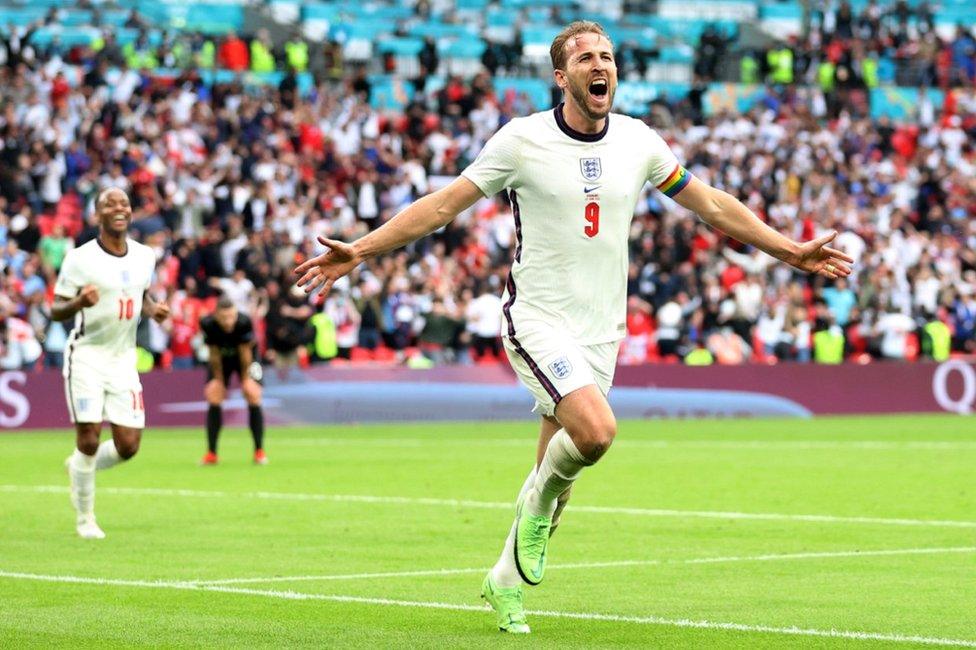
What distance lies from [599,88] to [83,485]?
21.9 feet

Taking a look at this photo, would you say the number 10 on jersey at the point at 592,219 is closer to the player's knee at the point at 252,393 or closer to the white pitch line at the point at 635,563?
the white pitch line at the point at 635,563

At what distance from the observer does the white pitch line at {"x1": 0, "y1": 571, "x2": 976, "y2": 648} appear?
8344mm

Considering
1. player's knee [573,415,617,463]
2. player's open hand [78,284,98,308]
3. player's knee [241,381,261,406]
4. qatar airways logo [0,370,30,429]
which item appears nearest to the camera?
player's knee [573,415,617,463]

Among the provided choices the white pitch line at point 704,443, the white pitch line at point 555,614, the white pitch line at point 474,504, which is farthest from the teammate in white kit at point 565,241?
the white pitch line at point 704,443

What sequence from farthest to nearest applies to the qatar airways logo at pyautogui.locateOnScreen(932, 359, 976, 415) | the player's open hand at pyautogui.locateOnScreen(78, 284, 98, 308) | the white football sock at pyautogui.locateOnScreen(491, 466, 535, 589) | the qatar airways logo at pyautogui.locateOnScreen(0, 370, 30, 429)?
the qatar airways logo at pyautogui.locateOnScreen(932, 359, 976, 415) → the qatar airways logo at pyautogui.locateOnScreen(0, 370, 30, 429) → the player's open hand at pyautogui.locateOnScreen(78, 284, 98, 308) → the white football sock at pyautogui.locateOnScreen(491, 466, 535, 589)

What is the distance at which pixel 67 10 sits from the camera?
38906mm

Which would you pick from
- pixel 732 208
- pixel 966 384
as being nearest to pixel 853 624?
pixel 732 208

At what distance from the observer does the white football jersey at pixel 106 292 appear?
13789 millimetres

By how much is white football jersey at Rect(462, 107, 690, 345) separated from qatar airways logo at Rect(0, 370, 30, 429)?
66.3ft

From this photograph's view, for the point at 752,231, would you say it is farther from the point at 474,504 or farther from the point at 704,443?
the point at 704,443

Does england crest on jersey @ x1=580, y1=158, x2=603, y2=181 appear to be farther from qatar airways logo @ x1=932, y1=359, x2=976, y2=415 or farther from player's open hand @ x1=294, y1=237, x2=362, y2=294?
qatar airways logo @ x1=932, y1=359, x2=976, y2=415

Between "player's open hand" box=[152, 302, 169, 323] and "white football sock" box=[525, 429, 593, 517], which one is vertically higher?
"white football sock" box=[525, 429, 593, 517]

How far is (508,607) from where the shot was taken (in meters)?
8.75

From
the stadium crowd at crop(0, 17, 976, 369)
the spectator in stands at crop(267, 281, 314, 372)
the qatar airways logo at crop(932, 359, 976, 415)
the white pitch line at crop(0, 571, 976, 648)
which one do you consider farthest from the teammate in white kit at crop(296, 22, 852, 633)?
the qatar airways logo at crop(932, 359, 976, 415)
